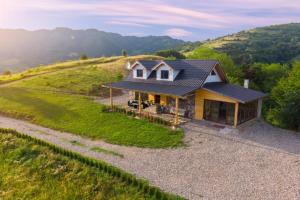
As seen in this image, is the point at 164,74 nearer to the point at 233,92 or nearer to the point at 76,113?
the point at 233,92

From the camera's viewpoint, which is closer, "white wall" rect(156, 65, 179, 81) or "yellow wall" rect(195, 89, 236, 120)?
"yellow wall" rect(195, 89, 236, 120)

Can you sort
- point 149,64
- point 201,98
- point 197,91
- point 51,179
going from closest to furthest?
point 51,179 < point 201,98 < point 197,91 < point 149,64

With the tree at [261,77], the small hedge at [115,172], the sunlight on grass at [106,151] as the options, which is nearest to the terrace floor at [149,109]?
the sunlight on grass at [106,151]

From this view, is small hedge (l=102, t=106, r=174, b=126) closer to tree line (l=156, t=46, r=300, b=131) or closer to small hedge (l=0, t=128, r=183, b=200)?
small hedge (l=0, t=128, r=183, b=200)

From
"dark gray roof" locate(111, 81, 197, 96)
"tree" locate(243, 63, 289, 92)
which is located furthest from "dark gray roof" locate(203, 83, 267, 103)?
"tree" locate(243, 63, 289, 92)

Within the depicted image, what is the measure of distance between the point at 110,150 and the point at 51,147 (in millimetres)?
4193

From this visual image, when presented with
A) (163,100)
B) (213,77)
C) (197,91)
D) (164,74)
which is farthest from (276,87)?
(164,74)

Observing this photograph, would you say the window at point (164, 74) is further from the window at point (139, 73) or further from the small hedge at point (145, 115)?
the small hedge at point (145, 115)

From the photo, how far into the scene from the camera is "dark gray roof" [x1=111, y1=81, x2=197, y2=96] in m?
21.8

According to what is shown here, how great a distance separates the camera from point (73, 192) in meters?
13.8

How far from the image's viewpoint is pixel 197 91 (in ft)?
75.5

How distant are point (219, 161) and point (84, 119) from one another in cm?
1371

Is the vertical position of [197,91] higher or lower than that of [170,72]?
lower

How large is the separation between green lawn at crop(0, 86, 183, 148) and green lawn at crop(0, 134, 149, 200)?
4.17 meters
